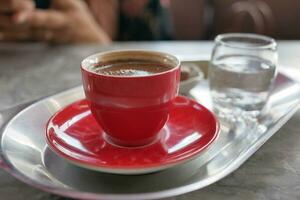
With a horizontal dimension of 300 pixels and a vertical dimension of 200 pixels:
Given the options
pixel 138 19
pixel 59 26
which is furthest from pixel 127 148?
pixel 138 19

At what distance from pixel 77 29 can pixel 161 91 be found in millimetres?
663

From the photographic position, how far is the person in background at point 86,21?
38.0 inches

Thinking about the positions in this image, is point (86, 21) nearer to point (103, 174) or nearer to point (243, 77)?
point (243, 77)

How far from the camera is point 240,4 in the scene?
1765 mm

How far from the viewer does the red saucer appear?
44 centimetres

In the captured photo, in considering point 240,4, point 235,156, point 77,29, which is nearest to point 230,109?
point 235,156

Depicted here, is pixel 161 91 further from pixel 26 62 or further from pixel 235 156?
pixel 26 62

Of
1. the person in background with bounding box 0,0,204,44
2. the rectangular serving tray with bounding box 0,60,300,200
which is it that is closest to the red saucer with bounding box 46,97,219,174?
the rectangular serving tray with bounding box 0,60,300,200

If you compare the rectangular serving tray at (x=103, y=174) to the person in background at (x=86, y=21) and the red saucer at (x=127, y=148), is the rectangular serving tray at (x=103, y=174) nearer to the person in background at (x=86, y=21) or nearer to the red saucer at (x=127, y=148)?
the red saucer at (x=127, y=148)

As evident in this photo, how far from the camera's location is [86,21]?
1.10m

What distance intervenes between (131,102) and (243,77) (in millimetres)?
214

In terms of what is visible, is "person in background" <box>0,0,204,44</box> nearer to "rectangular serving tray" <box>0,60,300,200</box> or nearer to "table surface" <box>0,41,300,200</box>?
"table surface" <box>0,41,300,200</box>

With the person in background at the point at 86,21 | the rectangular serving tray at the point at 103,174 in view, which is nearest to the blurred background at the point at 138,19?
the person in background at the point at 86,21

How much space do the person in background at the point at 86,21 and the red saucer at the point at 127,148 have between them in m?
0.46
